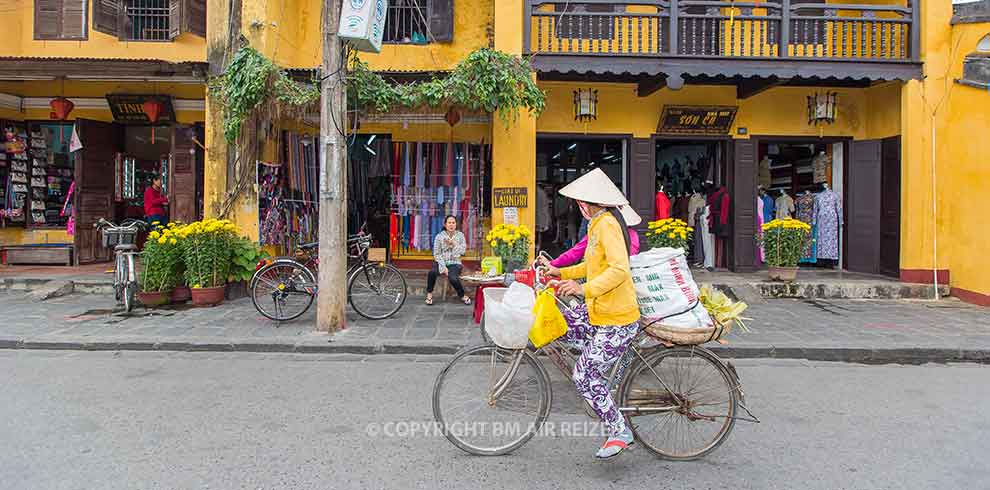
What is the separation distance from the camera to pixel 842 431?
4770 millimetres

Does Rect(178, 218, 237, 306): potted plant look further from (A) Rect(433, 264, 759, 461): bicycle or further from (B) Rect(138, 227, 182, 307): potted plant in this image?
(A) Rect(433, 264, 759, 461): bicycle

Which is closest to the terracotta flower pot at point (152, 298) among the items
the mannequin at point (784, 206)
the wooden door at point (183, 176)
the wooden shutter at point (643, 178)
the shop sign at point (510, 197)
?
the wooden door at point (183, 176)

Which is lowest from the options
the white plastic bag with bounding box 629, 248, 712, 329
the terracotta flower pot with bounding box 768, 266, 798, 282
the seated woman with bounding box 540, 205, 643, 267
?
the terracotta flower pot with bounding box 768, 266, 798, 282

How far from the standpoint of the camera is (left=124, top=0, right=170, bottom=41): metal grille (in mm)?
12516

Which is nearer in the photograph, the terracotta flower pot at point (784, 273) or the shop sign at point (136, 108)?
the terracotta flower pot at point (784, 273)

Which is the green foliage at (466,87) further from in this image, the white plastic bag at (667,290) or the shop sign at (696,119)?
the white plastic bag at (667,290)

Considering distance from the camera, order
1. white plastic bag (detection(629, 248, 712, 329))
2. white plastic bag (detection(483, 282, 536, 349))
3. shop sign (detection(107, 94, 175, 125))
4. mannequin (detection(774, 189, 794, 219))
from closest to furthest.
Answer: white plastic bag (detection(483, 282, 536, 349)), white plastic bag (detection(629, 248, 712, 329)), shop sign (detection(107, 94, 175, 125)), mannequin (detection(774, 189, 794, 219))

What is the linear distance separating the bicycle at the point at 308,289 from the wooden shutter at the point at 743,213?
25.0 ft

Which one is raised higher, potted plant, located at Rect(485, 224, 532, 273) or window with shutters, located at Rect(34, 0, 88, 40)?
window with shutters, located at Rect(34, 0, 88, 40)

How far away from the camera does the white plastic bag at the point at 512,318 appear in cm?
398

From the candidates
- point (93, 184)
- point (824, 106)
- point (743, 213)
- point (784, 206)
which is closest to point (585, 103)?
point (743, 213)

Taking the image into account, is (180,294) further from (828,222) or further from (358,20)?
(828,222)

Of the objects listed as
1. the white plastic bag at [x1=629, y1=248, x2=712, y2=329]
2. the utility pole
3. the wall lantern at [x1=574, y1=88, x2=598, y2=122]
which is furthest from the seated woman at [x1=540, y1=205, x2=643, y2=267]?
the wall lantern at [x1=574, y1=88, x2=598, y2=122]

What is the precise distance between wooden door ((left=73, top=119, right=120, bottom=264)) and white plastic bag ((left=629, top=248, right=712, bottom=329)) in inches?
508
